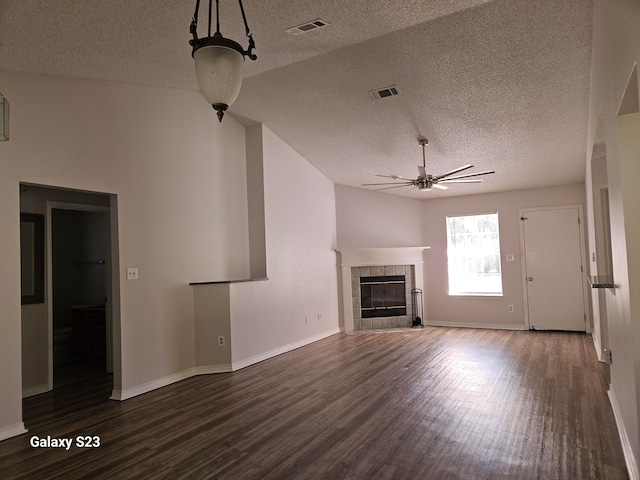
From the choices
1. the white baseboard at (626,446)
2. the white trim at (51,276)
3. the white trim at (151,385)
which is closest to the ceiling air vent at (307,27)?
the white trim at (51,276)

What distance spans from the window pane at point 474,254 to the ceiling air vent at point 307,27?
5.26 metres

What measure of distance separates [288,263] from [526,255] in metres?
4.03

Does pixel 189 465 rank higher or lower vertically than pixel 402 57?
lower

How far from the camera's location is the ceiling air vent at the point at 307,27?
132 inches

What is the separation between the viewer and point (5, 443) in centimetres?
305

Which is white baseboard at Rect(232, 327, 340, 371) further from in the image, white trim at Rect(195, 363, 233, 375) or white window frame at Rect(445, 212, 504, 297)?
white window frame at Rect(445, 212, 504, 297)

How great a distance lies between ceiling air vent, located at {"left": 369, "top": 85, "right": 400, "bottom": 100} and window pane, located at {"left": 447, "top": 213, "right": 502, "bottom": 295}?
3954 millimetres

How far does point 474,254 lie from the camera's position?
303 inches

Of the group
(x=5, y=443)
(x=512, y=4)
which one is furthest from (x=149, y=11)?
(x=5, y=443)

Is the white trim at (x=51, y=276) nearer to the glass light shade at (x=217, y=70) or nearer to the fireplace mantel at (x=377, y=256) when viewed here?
the glass light shade at (x=217, y=70)

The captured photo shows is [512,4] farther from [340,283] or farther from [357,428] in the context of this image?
[340,283]

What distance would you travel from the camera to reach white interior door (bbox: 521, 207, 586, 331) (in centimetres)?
675

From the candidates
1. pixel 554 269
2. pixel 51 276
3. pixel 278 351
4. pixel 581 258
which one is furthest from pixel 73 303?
pixel 581 258

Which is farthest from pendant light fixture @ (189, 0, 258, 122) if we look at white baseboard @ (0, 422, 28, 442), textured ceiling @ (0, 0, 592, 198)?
white baseboard @ (0, 422, 28, 442)
